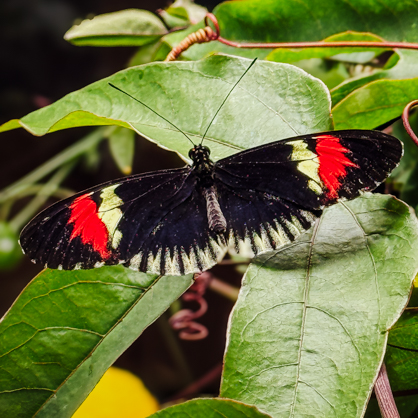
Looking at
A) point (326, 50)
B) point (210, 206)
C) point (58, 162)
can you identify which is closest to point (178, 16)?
point (326, 50)

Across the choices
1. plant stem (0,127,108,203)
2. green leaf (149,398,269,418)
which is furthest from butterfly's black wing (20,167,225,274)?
plant stem (0,127,108,203)

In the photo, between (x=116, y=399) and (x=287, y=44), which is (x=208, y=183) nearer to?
(x=287, y=44)

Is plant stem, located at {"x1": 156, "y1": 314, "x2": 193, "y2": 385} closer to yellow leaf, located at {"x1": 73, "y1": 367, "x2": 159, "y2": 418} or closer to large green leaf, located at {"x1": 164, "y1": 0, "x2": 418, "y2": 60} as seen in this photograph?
yellow leaf, located at {"x1": 73, "y1": 367, "x2": 159, "y2": 418}

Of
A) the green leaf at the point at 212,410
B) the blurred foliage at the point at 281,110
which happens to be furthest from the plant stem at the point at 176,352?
the green leaf at the point at 212,410

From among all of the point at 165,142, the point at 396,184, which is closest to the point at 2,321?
the point at 165,142

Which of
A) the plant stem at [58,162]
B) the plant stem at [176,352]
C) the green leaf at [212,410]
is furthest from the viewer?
the plant stem at [176,352]

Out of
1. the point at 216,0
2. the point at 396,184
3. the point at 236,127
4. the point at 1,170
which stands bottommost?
the point at 1,170

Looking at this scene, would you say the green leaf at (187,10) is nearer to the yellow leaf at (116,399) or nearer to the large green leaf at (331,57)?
the large green leaf at (331,57)

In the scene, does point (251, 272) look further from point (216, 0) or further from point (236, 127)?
point (216, 0)
